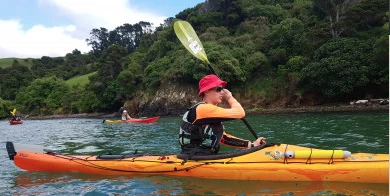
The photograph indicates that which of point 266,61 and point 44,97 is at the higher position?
point 266,61

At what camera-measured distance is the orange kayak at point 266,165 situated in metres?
4.81

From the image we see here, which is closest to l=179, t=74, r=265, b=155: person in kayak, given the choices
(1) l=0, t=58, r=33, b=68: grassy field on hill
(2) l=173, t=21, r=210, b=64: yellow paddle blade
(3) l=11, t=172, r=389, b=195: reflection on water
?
(3) l=11, t=172, r=389, b=195: reflection on water

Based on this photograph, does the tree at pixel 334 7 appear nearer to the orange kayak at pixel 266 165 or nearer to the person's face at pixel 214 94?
the orange kayak at pixel 266 165

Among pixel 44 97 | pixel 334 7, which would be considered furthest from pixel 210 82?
pixel 44 97

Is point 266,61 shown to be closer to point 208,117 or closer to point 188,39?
point 188,39

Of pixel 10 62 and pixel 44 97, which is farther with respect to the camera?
pixel 10 62

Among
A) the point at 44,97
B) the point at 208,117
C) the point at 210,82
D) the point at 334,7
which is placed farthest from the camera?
the point at 44,97

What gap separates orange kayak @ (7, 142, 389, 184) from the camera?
4.81 meters

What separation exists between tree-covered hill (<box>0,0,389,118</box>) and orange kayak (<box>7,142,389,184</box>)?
23.5 metres

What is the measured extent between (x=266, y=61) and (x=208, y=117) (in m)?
31.9

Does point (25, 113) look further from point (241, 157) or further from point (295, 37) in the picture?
point (241, 157)

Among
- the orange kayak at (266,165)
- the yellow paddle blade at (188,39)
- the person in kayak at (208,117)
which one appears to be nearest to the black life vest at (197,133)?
the person in kayak at (208,117)

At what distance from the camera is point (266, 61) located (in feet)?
117

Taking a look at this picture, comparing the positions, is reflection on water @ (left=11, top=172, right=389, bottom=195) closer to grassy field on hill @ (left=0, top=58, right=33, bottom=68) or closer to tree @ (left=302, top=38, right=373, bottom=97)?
Result: tree @ (left=302, top=38, right=373, bottom=97)
